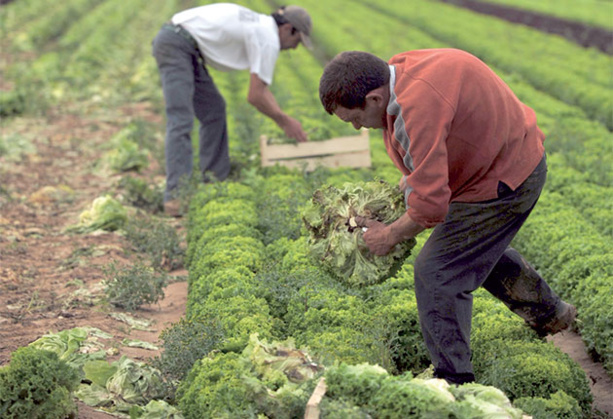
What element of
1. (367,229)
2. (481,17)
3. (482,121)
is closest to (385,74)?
(482,121)

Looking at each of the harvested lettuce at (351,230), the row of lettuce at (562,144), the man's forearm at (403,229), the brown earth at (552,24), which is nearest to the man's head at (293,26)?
the row of lettuce at (562,144)

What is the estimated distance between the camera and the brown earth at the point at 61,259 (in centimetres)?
593

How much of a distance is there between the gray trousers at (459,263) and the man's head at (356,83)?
0.78m

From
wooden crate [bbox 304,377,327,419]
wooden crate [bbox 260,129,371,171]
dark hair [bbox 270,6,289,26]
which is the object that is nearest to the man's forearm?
wooden crate [bbox 304,377,327,419]

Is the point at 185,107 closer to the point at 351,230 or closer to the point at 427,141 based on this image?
the point at 351,230

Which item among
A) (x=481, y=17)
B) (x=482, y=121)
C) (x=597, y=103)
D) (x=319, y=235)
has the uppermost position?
(x=482, y=121)

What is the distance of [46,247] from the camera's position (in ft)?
26.5

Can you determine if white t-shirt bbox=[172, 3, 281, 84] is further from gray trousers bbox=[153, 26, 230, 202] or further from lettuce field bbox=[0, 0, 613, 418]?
lettuce field bbox=[0, 0, 613, 418]

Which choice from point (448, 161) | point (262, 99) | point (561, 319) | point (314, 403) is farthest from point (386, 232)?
point (262, 99)

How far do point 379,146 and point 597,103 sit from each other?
15.8 feet

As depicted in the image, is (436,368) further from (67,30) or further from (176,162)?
(67,30)

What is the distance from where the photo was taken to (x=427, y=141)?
154 inches

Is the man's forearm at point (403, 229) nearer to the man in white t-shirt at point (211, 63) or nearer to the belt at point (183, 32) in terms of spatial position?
the man in white t-shirt at point (211, 63)

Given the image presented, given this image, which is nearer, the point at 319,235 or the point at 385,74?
the point at 385,74
